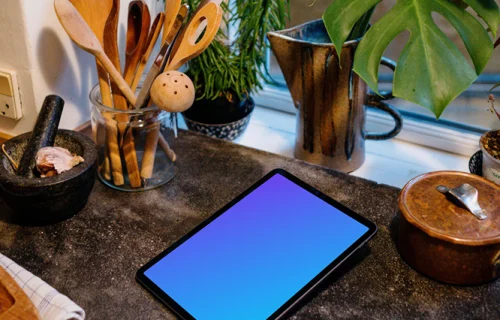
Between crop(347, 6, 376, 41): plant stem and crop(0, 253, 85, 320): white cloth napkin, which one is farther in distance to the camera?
crop(347, 6, 376, 41): plant stem

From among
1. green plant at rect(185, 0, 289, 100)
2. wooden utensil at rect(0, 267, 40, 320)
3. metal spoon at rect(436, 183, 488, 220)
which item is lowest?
wooden utensil at rect(0, 267, 40, 320)

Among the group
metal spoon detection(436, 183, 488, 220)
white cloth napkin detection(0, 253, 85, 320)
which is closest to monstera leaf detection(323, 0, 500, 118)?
metal spoon detection(436, 183, 488, 220)

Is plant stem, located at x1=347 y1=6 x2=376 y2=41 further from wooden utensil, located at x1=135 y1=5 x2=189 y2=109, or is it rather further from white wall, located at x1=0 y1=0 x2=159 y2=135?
white wall, located at x1=0 y1=0 x2=159 y2=135

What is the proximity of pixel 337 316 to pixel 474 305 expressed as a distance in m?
0.17

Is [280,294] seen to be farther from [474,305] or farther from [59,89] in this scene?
[59,89]

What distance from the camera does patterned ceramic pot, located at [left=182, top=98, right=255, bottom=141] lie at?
1024mm

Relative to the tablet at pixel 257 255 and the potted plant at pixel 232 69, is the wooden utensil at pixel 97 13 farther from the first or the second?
the tablet at pixel 257 255

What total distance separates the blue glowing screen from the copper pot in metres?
0.07

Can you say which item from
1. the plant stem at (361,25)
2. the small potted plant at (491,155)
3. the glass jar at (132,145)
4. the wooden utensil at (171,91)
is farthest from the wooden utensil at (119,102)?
the small potted plant at (491,155)

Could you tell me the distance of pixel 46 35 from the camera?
879 mm

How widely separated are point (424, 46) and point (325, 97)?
0.76ft

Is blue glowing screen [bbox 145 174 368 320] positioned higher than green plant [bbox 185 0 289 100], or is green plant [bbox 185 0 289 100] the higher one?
green plant [bbox 185 0 289 100]

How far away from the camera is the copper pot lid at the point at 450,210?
2.15ft

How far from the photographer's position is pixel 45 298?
65 centimetres
